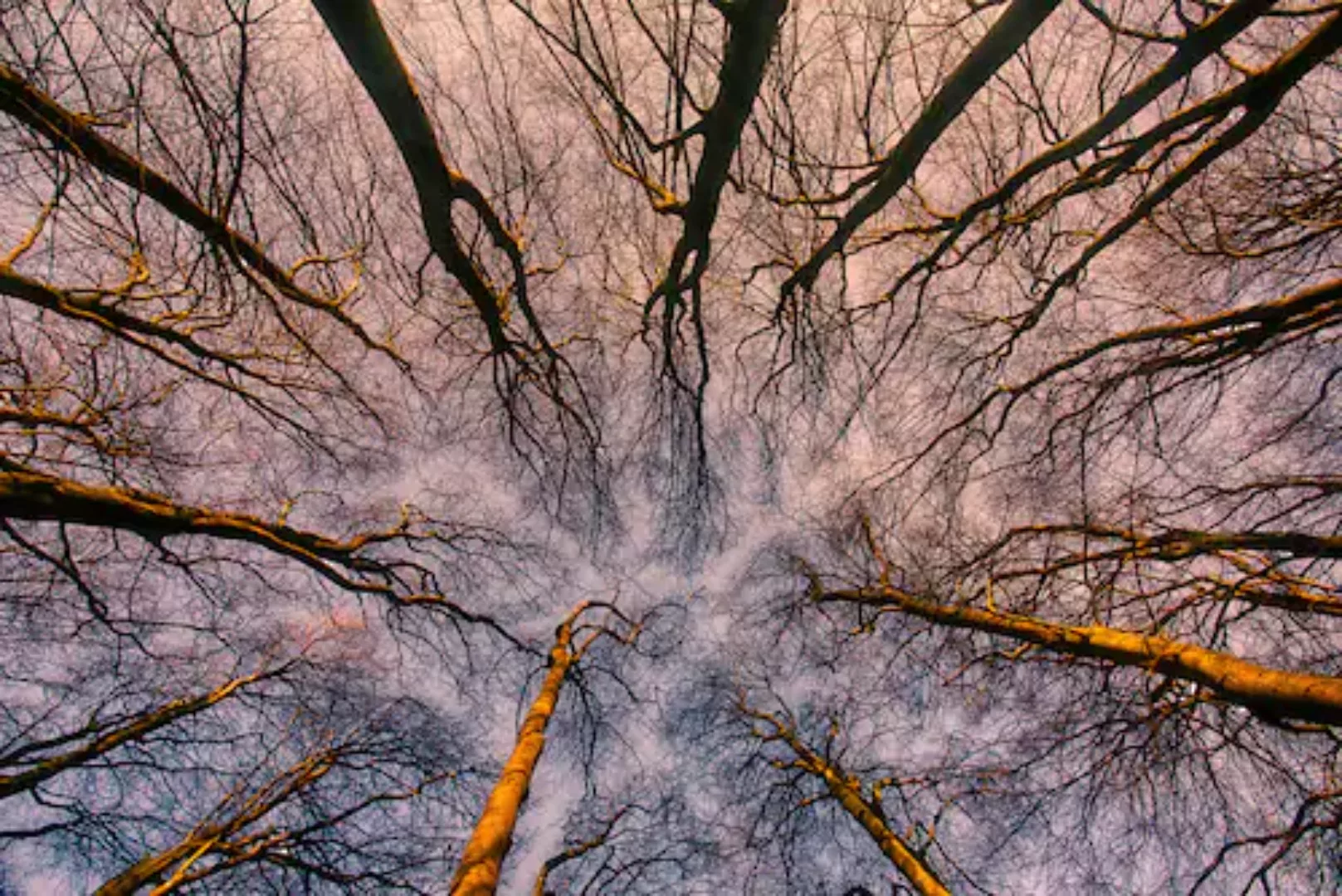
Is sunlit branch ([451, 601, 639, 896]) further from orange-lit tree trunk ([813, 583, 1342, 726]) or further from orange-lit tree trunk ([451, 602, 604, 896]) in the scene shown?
orange-lit tree trunk ([813, 583, 1342, 726])

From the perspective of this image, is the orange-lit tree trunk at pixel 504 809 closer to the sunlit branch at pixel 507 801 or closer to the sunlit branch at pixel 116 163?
the sunlit branch at pixel 507 801

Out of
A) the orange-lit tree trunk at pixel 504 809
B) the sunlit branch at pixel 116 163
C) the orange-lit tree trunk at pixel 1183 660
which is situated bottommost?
the orange-lit tree trunk at pixel 504 809

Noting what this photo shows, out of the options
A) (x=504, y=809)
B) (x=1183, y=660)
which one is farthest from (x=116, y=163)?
(x=1183, y=660)

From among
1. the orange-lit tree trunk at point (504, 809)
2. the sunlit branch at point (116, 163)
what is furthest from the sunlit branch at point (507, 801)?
the sunlit branch at point (116, 163)

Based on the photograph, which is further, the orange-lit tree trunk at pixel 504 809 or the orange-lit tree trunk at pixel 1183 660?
the orange-lit tree trunk at pixel 504 809

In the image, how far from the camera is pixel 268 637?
17.5 ft

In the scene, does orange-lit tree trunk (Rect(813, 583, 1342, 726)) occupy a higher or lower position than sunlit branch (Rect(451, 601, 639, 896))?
higher

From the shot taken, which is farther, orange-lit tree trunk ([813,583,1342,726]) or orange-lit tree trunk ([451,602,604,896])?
orange-lit tree trunk ([451,602,604,896])

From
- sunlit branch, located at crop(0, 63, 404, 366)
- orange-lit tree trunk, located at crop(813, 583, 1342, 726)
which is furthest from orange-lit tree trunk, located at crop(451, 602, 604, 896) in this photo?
orange-lit tree trunk, located at crop(813, 583, 1342, 726)

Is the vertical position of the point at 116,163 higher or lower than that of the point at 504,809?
higher

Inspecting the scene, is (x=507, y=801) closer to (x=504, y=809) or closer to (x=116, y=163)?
(x=504, y=809)

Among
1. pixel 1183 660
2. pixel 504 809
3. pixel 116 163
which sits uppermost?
pixel 116 163

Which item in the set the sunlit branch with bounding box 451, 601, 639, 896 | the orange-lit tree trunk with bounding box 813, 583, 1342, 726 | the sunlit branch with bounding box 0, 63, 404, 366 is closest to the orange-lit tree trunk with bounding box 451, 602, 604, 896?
the sunlit branch with bounding box 451, 601, 639, 896

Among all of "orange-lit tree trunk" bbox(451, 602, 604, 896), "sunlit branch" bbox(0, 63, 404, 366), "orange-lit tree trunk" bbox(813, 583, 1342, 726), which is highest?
"sunlit branch" bbox(0, 63, 404, 366)
